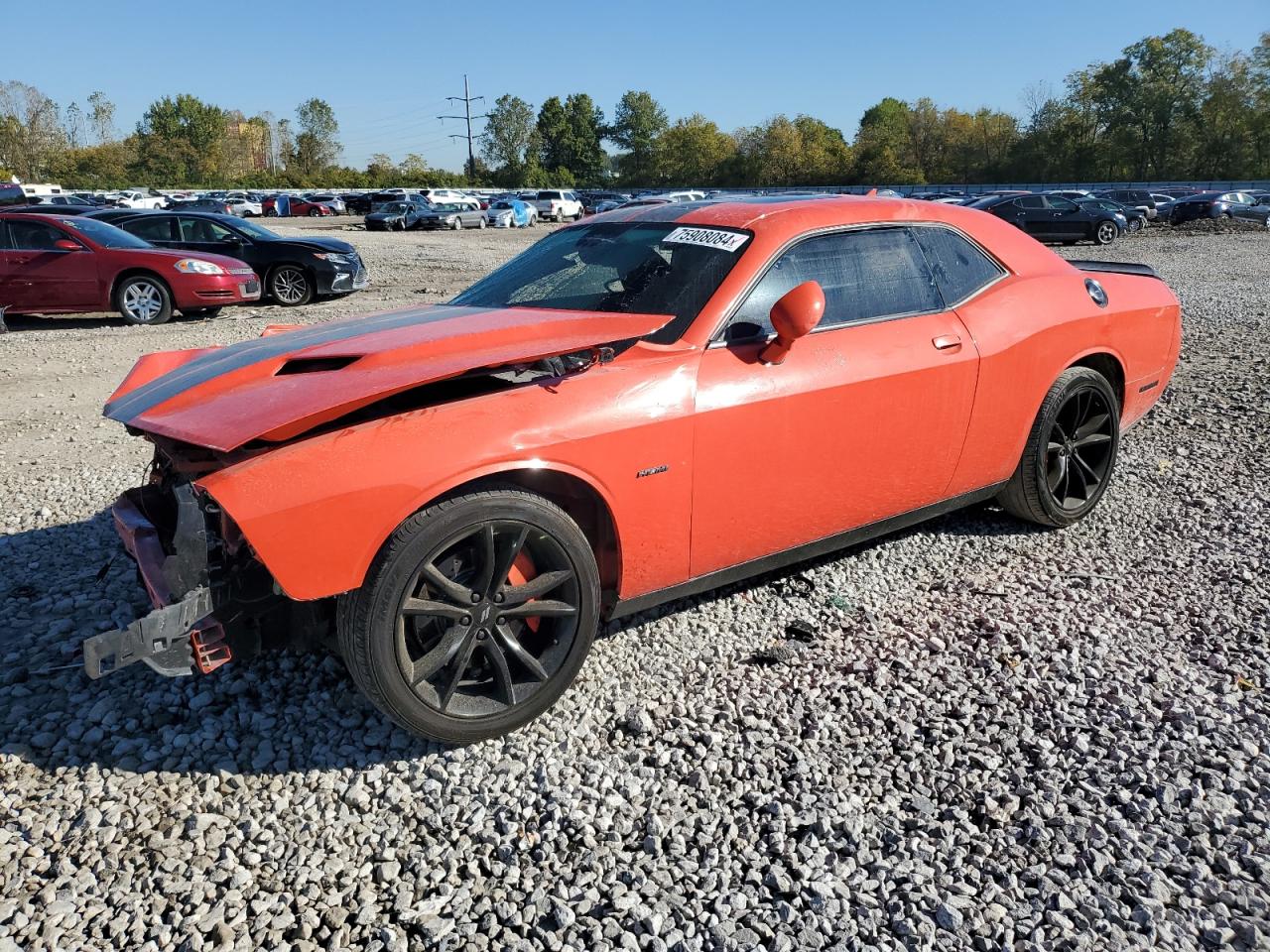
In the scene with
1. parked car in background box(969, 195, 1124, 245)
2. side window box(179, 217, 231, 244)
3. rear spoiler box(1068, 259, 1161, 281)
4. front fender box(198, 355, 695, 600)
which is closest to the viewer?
front fender box(198, 355, 695, 600)

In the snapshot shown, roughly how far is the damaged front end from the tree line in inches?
3206

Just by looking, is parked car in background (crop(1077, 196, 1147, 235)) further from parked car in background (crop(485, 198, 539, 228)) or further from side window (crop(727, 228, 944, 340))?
side window (crop(727, 228, 944, 340))

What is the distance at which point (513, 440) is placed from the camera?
264 centimetres

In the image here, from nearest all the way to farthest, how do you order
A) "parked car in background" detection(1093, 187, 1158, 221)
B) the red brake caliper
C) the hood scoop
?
the red brake caliper
the hood scoop
"parked car in background" detection(1093, 187, 1158, 221)

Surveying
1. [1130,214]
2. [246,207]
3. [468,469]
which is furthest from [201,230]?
[246,207]

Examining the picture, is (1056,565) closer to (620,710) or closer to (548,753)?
(620,710)

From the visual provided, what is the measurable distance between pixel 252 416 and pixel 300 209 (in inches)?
2234

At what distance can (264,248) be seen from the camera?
13.1 meters

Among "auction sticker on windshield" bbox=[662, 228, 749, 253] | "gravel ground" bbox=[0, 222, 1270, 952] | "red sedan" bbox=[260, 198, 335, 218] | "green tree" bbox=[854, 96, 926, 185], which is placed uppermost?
"green tree" bbox=[854, 96, 926, 185]

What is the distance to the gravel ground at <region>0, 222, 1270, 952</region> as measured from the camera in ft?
7.07

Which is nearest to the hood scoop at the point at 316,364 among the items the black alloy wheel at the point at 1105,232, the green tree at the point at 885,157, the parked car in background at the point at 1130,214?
the black alloy wheel at the point at 1105,232

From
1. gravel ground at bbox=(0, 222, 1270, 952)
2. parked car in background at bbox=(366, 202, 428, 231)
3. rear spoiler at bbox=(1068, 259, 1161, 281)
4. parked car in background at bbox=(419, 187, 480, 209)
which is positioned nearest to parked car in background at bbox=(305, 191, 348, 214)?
parked car in background at bbox=(419, 187, 480, 209)

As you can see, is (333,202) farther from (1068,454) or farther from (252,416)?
(252,416)

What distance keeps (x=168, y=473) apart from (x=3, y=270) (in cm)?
1027
